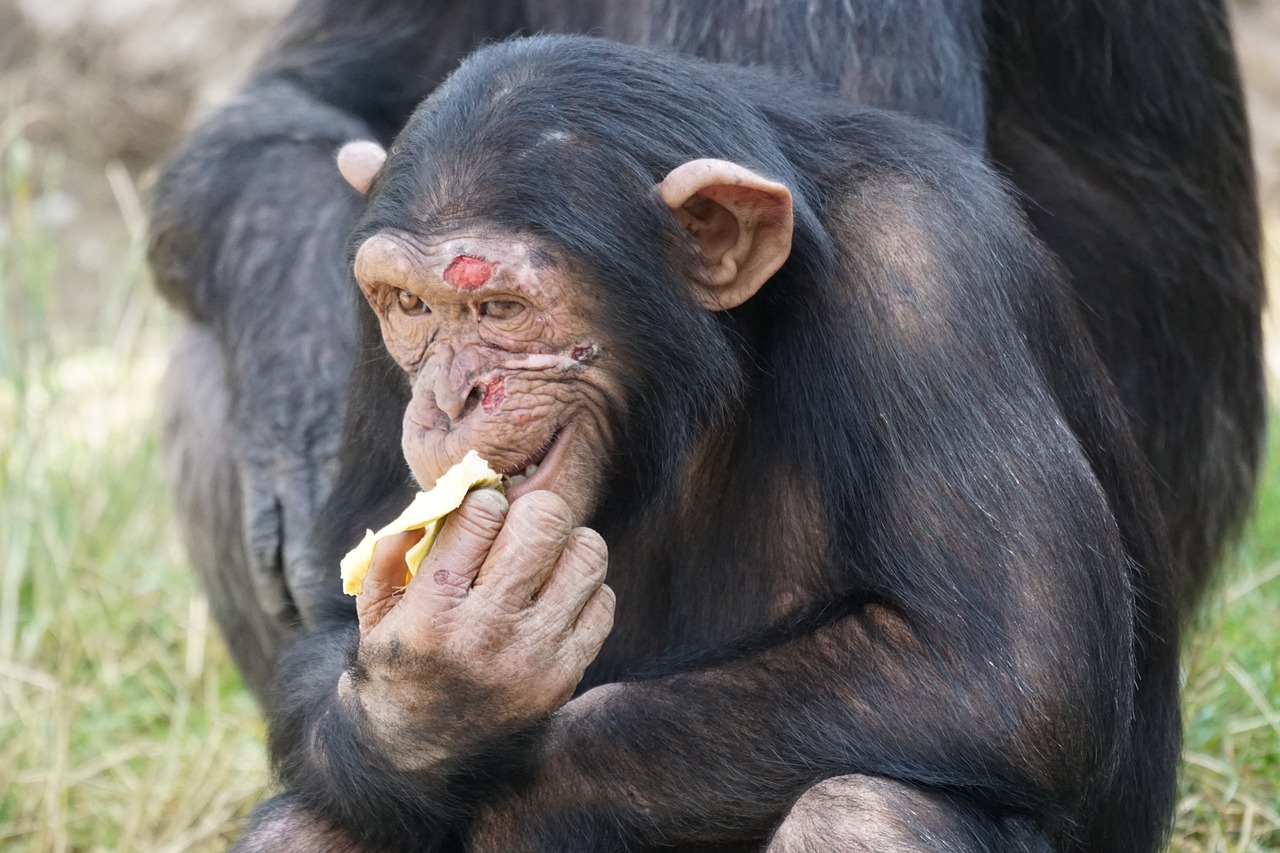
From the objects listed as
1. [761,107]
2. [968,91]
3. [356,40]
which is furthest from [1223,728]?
[356,40]

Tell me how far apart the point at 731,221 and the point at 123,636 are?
382 centimetres

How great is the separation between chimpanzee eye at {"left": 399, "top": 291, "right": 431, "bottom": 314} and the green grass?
2238 millimetres

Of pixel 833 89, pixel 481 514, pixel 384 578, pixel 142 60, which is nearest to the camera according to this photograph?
pixel 481 514

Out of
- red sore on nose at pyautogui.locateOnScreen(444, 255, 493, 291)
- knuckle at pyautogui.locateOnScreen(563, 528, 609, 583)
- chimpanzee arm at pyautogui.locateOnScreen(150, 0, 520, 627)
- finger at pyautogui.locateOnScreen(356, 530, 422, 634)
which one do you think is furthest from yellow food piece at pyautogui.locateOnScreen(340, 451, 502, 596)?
chimpanzee arm at pyautogui.locateOnScreen(150, 0, 520, 627)

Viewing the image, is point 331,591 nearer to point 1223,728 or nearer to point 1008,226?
point 1008,226

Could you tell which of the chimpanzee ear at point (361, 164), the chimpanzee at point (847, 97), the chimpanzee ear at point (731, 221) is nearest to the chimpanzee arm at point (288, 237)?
the chimpanzee at point (847, 97)

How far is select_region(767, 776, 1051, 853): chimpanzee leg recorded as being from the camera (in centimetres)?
286

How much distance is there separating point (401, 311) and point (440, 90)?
0.46 m

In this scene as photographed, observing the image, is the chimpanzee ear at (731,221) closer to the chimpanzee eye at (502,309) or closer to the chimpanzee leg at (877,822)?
the chimpanzee eye at (502,309)

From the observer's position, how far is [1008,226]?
3396 mm

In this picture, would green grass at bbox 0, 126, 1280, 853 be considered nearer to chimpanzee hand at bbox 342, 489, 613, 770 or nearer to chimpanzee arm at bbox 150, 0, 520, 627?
chimpanzee arm at bbox 150, 0, 520, 627

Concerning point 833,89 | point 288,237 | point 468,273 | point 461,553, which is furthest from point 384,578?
point 288,237

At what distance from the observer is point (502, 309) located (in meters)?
3.19

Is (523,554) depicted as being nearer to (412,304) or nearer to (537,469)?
(537,469)
